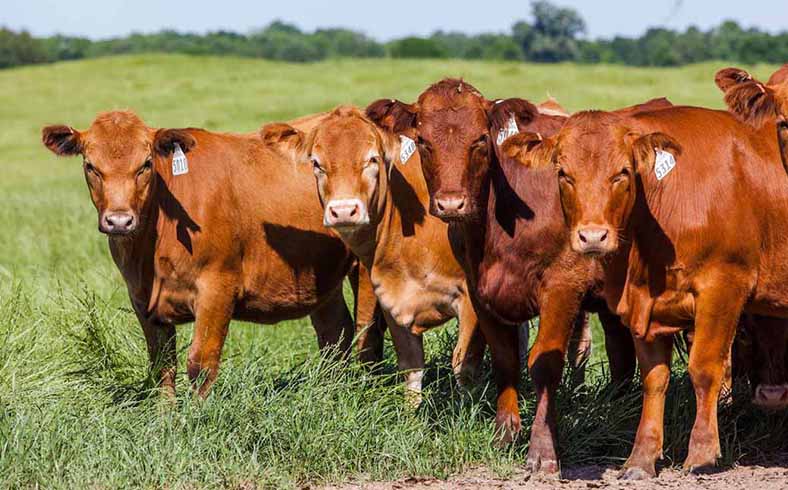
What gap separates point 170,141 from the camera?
336 inches

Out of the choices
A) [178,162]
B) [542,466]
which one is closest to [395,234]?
[178,162]

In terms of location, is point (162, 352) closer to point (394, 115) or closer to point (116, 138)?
Result: point (116, 138)

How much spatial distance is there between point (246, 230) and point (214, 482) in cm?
267

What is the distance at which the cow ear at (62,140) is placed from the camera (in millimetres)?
8531

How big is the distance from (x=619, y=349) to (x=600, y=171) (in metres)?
2.30

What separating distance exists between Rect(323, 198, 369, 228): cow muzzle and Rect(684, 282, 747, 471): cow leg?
7.04 feet

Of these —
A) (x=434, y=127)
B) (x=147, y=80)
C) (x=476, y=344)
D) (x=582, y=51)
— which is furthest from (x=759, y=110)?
(x=582, y=51)

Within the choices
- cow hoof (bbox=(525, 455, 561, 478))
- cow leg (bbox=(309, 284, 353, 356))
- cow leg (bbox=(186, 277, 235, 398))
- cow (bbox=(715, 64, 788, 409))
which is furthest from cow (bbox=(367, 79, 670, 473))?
cow leg (bbox=(309, 284, 353, 356))

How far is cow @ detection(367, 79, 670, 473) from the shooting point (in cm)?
726

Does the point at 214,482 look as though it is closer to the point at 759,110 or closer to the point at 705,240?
the point at 705,240

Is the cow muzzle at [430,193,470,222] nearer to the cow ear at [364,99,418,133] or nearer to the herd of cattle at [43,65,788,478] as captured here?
the herd of cattle at [43,65,788,478]

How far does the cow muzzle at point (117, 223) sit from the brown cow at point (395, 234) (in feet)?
4.10

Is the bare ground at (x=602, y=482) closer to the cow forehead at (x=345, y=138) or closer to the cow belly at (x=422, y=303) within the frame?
Answer: the cow belly at (x=422, y=303)

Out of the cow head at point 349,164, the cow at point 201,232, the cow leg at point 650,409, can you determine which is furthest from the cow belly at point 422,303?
the cow leg at point 650,409
